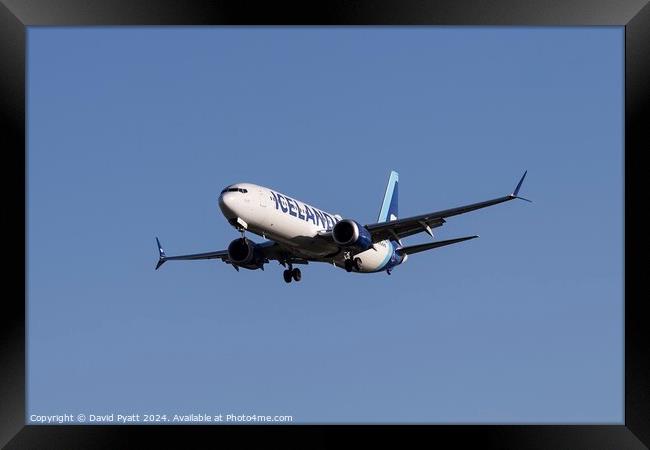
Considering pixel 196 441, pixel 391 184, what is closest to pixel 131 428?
pixel 196 441

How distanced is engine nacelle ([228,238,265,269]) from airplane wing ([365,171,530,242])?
13.7ft

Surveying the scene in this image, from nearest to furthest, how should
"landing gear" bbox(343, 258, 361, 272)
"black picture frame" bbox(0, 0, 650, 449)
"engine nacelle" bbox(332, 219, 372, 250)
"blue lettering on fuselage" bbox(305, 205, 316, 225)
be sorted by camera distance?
"black picture frame" bbox(0, 0, 650, 449) < "engine nacelle" bbox(332, 219, 372, 250) < "blue lettering on fuselage" bbox(305, 205, 316, 225) < "landing gear" bbox(343, 258, 361, 272)

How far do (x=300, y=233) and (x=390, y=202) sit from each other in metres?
15.7

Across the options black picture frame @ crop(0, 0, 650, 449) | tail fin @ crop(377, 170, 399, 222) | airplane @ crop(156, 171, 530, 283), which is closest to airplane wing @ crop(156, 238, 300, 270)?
airplane @ crop(156, 171, 530, 283)

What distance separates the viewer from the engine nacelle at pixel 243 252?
1355 inches

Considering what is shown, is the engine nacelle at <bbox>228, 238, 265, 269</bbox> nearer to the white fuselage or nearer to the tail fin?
the white fuselage

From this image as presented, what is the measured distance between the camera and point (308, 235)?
32.9 m

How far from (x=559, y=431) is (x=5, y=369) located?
805 cm

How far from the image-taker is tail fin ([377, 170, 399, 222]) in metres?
46.6

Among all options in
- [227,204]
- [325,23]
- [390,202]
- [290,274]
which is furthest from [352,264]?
[325,23]

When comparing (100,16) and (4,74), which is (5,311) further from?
(100,16)

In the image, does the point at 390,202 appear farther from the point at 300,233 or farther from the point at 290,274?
the point at 300,233

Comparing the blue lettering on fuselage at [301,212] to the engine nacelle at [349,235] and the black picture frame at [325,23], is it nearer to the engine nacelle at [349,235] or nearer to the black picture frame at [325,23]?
the engine nacelle at [349,235]

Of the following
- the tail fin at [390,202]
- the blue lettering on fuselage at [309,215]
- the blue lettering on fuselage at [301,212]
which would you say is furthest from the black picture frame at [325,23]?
the tail fin at [390,202]
